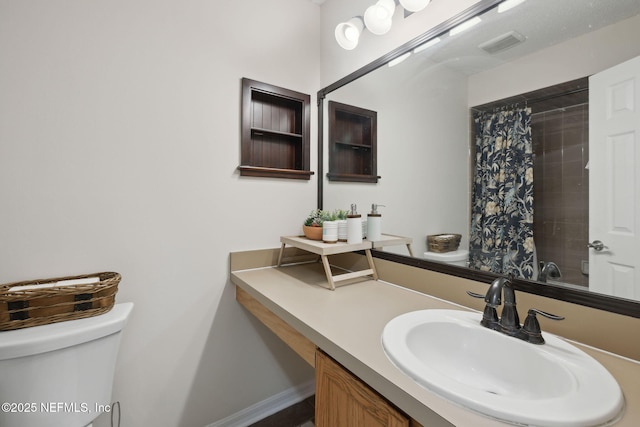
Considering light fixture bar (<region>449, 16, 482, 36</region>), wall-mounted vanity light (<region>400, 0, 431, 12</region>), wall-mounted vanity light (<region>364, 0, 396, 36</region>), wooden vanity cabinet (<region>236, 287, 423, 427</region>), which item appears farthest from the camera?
wall-mounted vanity light (<region>364, 0, 396, 36</region>)

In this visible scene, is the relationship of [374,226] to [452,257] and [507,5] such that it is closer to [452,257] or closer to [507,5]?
[452,257]

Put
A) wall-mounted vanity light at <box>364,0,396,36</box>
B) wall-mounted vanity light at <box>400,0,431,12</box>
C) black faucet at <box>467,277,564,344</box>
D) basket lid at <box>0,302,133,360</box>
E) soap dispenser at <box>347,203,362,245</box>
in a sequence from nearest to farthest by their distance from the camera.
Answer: black faucet at <box>467,277,564,344</box> → basket lid at <box>0,302,133,360</box> → wall-mounted vanity light at <box>400,0,431,12</box> → wall-mounted vanity light at <box>364,0,396,36</box> → soap dispenser at <box>347,203,362,245</box>

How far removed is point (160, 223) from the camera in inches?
51.7

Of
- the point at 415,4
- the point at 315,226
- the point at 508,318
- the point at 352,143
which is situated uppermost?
the point at 415,4

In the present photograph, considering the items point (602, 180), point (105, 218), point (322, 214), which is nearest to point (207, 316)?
point (105, 218)

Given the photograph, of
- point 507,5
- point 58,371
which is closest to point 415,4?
point 507,5

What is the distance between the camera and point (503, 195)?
99 cm

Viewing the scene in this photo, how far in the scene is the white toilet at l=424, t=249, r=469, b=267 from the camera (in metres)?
1.08

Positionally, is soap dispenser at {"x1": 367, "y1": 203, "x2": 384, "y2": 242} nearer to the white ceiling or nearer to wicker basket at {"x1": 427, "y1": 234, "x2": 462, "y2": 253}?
wicker basket at {"x1": 427, "y1": 234, "x2": 462, "y2": 253}

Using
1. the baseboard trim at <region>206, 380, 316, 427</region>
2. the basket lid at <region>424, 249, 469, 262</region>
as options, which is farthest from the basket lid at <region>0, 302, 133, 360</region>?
the basket lid at <region>424, 249, 469, 262</region>

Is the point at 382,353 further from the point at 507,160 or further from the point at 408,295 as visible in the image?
the point at 507,160

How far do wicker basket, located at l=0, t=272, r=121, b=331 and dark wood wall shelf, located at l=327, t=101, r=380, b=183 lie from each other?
4.00 feet

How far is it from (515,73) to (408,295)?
90 cm

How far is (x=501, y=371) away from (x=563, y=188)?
56 cm
